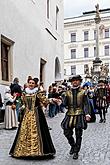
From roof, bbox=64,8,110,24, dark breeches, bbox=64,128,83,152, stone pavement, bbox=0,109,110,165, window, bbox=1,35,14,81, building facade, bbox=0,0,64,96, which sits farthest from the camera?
roof, bbox=64,8,110,24

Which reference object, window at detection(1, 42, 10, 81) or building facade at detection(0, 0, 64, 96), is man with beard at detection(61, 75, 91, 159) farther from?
window at detection(1, 42, 10, 81)

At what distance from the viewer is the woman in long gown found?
7.60 m

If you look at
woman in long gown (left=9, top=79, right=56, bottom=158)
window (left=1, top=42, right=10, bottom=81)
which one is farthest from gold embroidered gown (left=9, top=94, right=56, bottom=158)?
window (left=1, top=42, right=10, bottom=81)

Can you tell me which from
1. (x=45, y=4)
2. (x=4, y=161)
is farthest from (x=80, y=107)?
(x=45, y=4)

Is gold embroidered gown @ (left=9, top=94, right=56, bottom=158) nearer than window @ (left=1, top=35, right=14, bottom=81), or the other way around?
gold embroidered gown @ (left=9, top=94, right=56, bottom=158)

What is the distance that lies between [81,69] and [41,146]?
62.5m

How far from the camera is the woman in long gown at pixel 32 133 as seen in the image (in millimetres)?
7602

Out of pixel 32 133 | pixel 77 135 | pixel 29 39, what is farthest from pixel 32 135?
pixel 29 39

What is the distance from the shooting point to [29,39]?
63.4ft

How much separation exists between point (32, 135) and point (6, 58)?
9024mm

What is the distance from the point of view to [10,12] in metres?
16.2

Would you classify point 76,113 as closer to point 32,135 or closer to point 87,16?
point 32,135

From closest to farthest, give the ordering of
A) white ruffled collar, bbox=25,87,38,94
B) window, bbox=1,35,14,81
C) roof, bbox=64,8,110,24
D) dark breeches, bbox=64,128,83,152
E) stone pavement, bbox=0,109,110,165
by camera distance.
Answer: stone pavement, bbox=0,109,110,165, dark breeches, bbox=64,128,83,152, white ruffled collar, bbox=25,87,38,94, window, bbox=1,35,14,81, roof, bbox=64,8,110,24

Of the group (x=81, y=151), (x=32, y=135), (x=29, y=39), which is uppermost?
(x=29, y=39)
